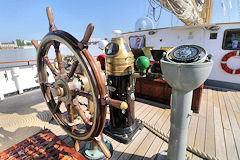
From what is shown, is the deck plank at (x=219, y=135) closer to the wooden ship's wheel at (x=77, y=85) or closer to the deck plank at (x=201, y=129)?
the deck plank at (x=201, y=129)

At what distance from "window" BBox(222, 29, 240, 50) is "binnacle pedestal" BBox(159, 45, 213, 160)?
4154mm

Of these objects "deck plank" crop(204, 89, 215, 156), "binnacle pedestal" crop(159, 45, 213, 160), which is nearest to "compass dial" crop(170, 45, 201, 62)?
"binnacle pedestal" crop(159, 45, 213, 160)

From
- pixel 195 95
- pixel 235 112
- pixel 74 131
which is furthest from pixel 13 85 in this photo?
pixel 235 112

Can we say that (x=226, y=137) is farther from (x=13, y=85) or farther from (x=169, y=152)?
(x=13, y=85)

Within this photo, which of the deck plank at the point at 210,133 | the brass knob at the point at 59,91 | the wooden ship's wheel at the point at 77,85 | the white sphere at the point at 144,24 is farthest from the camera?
the white sphere at the point at 144,24

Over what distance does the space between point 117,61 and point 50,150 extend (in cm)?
146

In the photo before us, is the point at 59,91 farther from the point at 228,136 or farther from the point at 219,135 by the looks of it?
the point at 228,136

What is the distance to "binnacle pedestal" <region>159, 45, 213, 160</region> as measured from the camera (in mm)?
1012

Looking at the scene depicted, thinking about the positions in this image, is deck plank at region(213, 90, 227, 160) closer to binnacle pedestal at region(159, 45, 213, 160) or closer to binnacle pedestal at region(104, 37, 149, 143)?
binnacle pedestal at region(159, 45, 213, 160)

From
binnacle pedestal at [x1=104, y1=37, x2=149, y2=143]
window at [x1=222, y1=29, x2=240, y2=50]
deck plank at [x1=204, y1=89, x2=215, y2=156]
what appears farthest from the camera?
window at [x1=222, y1=29, x2=240, y2=50]

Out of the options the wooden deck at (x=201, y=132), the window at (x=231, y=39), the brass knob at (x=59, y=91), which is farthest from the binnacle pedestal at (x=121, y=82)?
the window at (x=231, y=39)

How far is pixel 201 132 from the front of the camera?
2219mm

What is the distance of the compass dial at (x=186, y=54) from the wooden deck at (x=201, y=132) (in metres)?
1.36

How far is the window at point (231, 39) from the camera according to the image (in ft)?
13.3
